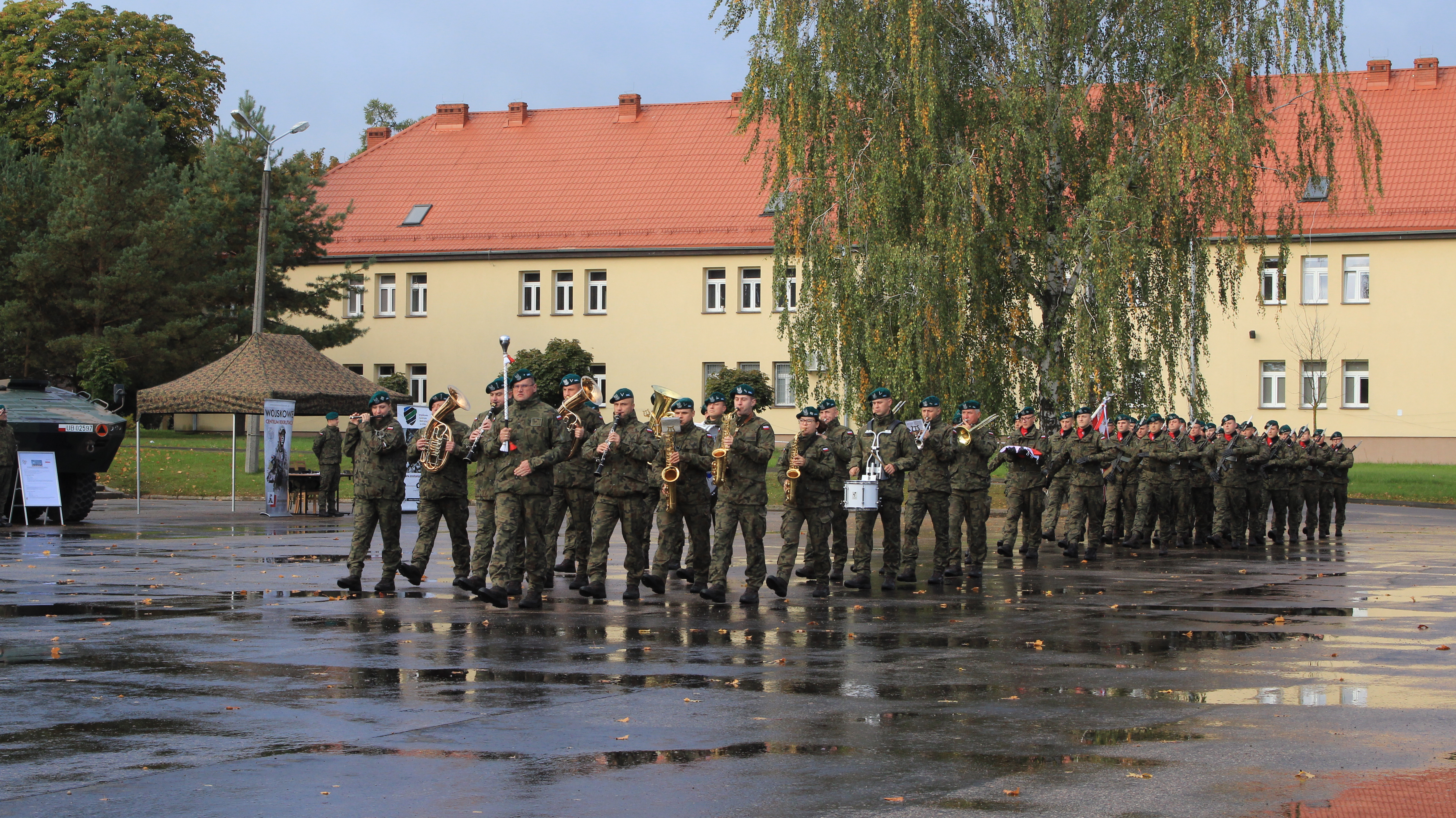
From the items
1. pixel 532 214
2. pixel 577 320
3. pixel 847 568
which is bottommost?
pixel 847 568

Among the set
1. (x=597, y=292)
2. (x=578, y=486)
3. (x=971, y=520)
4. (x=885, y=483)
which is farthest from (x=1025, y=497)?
(x=597, y=292)

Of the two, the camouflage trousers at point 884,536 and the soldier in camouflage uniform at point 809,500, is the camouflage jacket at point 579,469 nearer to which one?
the soldier in camouflage uniform at point 809,500

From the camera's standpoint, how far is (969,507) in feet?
56.4

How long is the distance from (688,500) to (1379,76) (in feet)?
146

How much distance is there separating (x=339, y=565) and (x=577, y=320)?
39.4 metres

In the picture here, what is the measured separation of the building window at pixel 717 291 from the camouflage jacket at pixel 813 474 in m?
40.1

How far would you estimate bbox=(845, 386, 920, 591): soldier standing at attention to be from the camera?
15.2 metres

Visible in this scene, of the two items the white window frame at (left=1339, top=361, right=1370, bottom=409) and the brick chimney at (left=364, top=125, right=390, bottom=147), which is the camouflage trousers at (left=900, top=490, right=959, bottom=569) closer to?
the white window frame at (left=1339, top=361, right=1370, bottom=409)

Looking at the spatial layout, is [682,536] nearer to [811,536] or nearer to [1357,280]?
[811,536]

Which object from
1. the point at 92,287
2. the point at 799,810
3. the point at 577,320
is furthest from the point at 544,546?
the point at 577,320

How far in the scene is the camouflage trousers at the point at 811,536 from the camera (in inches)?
563

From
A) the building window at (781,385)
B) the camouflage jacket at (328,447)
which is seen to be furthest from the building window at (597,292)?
the camouflage jacket at (328,447)

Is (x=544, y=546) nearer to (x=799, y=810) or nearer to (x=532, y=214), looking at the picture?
(x=799, y=810)

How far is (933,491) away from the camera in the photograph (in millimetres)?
16328
